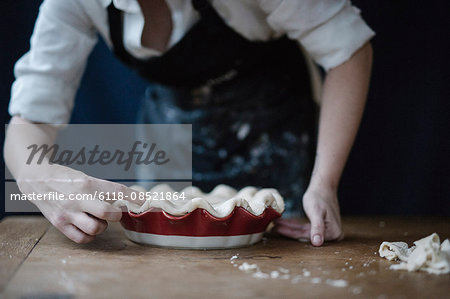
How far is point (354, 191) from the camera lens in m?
1.89

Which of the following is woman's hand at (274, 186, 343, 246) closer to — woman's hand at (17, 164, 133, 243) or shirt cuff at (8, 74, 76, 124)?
woman's hand at (17, 164, 133, 243)

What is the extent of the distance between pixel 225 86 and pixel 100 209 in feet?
1.93

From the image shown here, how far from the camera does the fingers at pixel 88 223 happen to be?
2.59 feet

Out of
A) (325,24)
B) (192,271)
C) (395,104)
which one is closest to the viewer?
(192,271)

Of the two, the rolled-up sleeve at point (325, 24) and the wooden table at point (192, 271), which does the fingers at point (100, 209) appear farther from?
the rolled-up sleeve at point (325, 24)

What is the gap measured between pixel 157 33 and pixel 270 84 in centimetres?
34

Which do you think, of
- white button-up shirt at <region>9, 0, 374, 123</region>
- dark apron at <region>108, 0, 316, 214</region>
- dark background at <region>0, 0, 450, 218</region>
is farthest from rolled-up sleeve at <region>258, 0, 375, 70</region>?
dark background at <region>0, 0, 450, 218</region>

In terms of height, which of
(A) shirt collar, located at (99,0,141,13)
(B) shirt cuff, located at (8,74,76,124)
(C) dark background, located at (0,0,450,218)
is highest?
(A) shirt collar, located at (99,0,141,13)

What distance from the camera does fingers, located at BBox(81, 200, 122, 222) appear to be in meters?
0.78

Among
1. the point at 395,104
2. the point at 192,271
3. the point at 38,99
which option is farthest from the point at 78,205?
the point at 395,104

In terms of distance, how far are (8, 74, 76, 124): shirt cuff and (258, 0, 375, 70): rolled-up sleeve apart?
0.49 m

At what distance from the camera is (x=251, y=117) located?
131 cm

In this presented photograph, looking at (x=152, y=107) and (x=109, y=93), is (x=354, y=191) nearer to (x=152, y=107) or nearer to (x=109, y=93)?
(x=152, y=107)

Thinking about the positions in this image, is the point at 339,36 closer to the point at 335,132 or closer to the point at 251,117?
the point at 335,132
